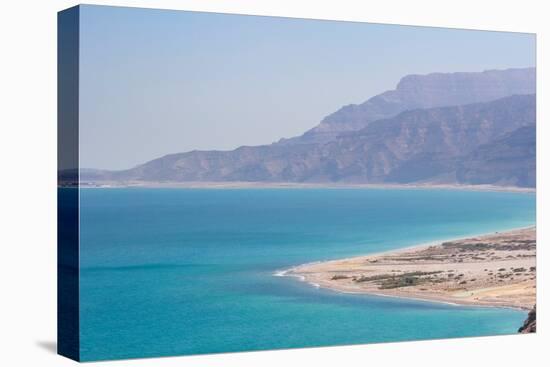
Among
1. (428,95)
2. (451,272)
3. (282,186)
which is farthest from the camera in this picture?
(428,95)

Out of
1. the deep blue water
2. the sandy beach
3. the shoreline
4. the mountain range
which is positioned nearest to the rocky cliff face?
the mountain range

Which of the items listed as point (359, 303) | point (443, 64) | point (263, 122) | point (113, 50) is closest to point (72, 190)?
point (113, 50)

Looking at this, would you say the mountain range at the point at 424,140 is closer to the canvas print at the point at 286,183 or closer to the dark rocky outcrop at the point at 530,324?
the canvas print at the point at 286,183

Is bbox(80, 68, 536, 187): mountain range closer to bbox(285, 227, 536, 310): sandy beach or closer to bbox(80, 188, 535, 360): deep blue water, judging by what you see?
bbox(80, 188, 535, 360): deep blue water

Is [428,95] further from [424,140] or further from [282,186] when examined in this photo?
[282,186]

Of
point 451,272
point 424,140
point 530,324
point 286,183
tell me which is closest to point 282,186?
point 286,183

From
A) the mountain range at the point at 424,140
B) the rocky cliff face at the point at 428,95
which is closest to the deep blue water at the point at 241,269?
the mountain range at the point at 424,140
